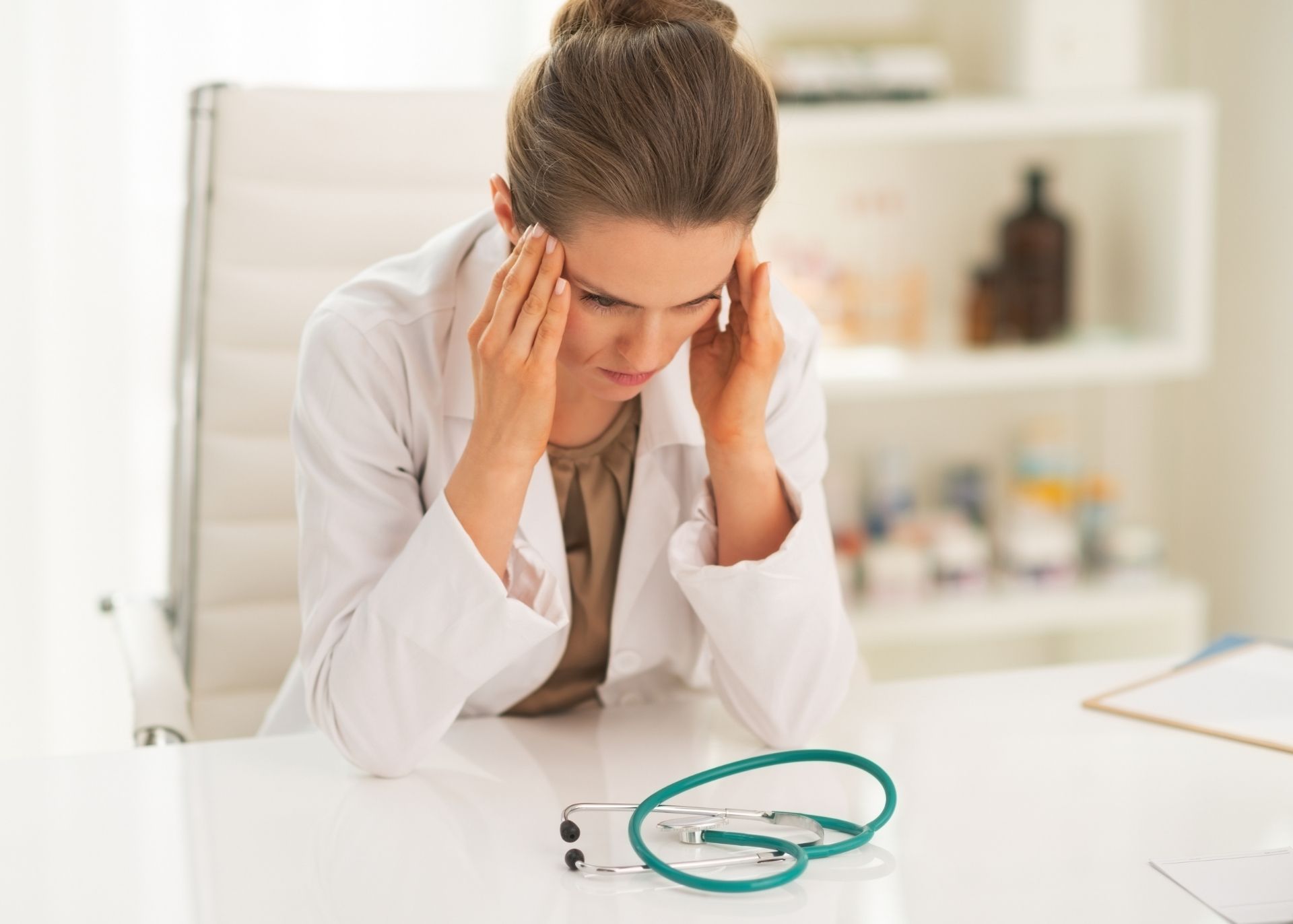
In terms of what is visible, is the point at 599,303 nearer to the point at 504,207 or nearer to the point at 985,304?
the point at 504,207

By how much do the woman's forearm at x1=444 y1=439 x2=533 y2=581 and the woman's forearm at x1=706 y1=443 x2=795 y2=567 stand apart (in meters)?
0.18

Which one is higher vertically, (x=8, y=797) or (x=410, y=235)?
(x=410, y=235)

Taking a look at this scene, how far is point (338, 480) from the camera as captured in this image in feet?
3.47

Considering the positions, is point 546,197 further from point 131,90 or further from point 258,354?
point 131,90

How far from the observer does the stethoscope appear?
2.57 feet

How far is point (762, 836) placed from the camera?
83cm

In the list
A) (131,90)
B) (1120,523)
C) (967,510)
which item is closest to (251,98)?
(131,90)

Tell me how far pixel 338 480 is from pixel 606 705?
1.14 ft

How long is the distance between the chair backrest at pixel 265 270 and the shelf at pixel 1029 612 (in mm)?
1086

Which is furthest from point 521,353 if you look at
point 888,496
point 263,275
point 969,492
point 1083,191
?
point 1083,191

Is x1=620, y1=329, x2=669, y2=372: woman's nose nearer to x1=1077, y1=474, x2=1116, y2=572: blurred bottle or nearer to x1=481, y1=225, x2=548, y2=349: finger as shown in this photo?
x1=481, y1=225, x2=548, y2=349: finger

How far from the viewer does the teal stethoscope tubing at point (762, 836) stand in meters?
0.78

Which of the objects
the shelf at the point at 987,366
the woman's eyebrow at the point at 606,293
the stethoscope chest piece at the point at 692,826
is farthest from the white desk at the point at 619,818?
the shelf at the point at 987,366

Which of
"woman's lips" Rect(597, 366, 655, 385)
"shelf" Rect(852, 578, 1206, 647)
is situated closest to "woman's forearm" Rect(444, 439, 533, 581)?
"woman's lips" Rect(597, 366, 655, 385)
